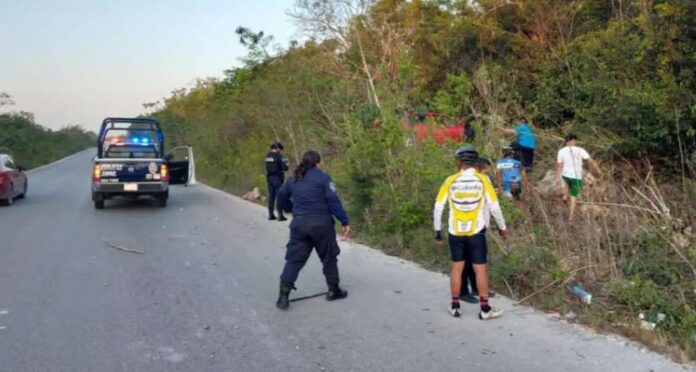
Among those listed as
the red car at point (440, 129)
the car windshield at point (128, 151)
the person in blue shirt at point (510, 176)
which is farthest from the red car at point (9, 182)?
the person in blue shirt at point (510, 176)

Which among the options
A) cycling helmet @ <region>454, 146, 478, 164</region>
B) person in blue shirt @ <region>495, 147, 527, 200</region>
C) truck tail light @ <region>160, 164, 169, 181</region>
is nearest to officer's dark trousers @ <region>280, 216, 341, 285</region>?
cycling helmet @ <region>454, 146, 478, 164</region>

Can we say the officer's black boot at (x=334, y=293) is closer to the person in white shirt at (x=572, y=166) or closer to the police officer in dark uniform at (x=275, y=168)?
the person in white shirt at (x=572, y=166)

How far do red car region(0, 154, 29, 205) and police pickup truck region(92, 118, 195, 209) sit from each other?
2.41m

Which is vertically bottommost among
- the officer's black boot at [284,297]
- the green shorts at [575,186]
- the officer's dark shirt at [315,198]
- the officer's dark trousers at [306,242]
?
the officer's black boot at [284,297]

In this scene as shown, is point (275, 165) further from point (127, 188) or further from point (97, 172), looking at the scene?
point (97, 172)

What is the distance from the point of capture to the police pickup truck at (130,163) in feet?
55.5

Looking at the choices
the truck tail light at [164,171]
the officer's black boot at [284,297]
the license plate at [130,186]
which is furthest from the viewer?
the truck tail light at [164,171]

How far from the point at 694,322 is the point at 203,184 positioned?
2595cm

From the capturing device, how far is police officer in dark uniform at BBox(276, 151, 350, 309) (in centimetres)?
706

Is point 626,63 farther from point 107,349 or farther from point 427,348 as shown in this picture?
point 107,349

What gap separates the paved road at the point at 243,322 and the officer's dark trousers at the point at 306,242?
1.40 feet

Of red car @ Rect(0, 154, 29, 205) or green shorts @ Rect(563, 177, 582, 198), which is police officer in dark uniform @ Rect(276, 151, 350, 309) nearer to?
green shorts @ Rect(563, 177, 582, 198)

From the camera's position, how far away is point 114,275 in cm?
887

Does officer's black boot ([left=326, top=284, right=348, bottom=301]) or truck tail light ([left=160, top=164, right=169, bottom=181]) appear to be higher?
truck tail light ([left=160, top=164, right=169, bottom=181])
